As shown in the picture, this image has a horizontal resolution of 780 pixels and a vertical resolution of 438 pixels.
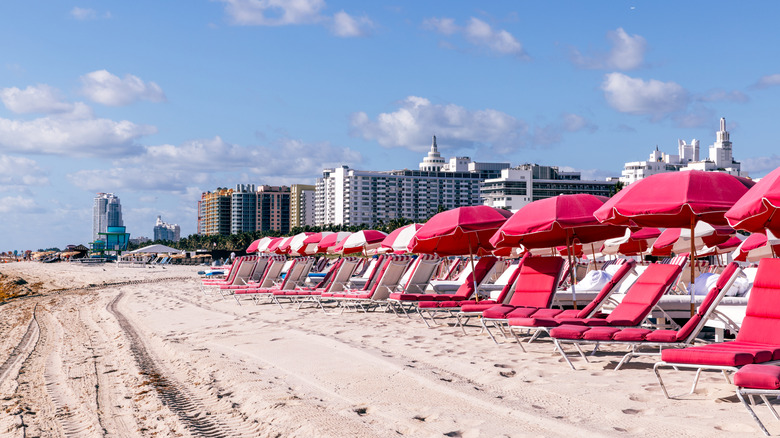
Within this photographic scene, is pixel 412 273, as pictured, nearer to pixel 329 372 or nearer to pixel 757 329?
pixel 329 372

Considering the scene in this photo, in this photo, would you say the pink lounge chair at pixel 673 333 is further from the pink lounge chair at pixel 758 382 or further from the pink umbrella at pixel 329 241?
the pink umbrella at pixel 329 241

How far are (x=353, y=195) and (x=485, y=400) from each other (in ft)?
522

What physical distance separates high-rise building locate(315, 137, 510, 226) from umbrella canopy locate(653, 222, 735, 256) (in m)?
145

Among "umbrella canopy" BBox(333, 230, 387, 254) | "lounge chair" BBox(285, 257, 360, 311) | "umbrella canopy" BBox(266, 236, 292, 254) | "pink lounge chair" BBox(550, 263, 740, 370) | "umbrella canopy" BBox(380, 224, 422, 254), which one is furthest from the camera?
"umbrella canopy" BBox(266, 236, 292, 254)

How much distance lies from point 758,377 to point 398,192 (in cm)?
16225

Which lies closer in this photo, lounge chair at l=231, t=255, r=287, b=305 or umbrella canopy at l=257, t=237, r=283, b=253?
lounge chair at l=231, t=255, r=287, b=305

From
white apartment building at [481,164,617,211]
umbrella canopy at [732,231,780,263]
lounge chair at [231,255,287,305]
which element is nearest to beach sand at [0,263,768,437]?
umbrella canopy at [732,231,780,263]

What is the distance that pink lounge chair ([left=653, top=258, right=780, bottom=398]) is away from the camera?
465cm

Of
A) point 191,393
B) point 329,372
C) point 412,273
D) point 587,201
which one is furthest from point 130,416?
point 412,273

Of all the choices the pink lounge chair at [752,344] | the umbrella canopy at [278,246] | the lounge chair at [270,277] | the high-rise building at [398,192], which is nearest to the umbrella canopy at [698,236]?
the pink lounge chair at [752,344]

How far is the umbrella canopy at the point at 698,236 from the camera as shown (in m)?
12.5

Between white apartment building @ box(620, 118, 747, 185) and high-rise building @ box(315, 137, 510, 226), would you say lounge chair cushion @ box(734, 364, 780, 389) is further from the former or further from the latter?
high-rise building @ box(315, 137, 510, 226)

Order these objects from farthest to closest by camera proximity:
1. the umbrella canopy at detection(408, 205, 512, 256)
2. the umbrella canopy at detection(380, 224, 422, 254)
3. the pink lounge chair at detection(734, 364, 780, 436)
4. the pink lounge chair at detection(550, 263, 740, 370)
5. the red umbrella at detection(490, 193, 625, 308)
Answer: the umbrella canopy at detection(380, 224, 422, 254)
the umbrella canopy at detection(408, 205, 512, 256)
the red umbrella at detection(490, 193, 625, 308)
the pink lounge chair at detection(550, 263, 740, 370)
the pink lounge chair at detection(734, 364, 780, 436)

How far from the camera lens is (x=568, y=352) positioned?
25.0ft
